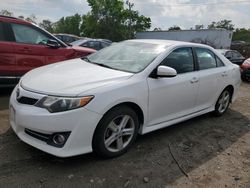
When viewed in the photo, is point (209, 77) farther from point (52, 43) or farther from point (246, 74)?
point (246, 74)

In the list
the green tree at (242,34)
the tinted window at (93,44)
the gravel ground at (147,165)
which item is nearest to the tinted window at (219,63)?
the gravel ground at (147,165)

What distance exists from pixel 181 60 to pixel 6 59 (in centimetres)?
351

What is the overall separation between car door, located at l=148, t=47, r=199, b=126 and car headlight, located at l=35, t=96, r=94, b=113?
106 centimetres

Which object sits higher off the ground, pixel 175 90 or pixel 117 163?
pixel 175 90

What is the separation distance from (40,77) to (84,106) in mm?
966

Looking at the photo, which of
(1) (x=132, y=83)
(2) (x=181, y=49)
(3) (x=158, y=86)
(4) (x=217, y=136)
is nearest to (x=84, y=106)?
(1) (x=132, y=83)

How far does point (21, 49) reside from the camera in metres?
5.64

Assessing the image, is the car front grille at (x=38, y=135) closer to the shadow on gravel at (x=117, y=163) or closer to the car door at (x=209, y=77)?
the shadow on gravel at (x=117, y=163)

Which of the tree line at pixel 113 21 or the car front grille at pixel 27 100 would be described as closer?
the car front grille at pixel 27 100

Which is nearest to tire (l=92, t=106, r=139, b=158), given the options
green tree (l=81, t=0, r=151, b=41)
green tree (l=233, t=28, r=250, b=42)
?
green tree (l=81, t=0, r=151, b=41)

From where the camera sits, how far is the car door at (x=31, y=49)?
564cm

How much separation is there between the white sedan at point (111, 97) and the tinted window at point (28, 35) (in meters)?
2.01

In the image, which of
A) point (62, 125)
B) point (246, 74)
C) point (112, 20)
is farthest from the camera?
point (112, 20)

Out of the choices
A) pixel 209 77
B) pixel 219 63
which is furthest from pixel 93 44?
pixel 209 77
